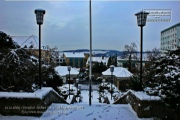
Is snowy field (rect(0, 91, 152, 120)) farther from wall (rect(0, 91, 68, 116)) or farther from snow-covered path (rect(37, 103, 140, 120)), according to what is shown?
wall (rect(0, 91, 68, 116))

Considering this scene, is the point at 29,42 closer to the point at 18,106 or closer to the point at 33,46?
the point at 33,46

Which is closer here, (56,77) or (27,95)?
(27,95)

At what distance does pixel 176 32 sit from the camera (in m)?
55.3

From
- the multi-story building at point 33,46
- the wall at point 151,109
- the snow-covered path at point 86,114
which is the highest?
the multi-story building at point 33,46

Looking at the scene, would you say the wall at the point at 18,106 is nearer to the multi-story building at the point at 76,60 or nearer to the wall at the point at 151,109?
the wall at the point at 151,109

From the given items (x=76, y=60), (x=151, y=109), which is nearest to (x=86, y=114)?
(x=151, y=109)

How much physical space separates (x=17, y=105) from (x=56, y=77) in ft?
18.5

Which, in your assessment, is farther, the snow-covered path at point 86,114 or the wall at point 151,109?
the snow-covered path at point 86,114

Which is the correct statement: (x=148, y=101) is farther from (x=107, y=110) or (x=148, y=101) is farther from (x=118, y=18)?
(x=118, y=18)

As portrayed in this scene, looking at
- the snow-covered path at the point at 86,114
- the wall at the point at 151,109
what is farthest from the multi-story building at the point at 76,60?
the wall at the point at 151,109

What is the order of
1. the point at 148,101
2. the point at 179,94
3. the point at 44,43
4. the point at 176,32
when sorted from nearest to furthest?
the point at 179,94 < the point at 148,101 < the point at 44,43 < the point at 176,32

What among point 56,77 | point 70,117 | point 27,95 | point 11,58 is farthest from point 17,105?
point 56,77

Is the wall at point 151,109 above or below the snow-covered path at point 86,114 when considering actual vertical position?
above

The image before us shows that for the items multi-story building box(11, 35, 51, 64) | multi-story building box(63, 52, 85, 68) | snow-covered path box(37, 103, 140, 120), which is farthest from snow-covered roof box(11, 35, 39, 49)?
multi-story building box(63, 52, 85, 68)
